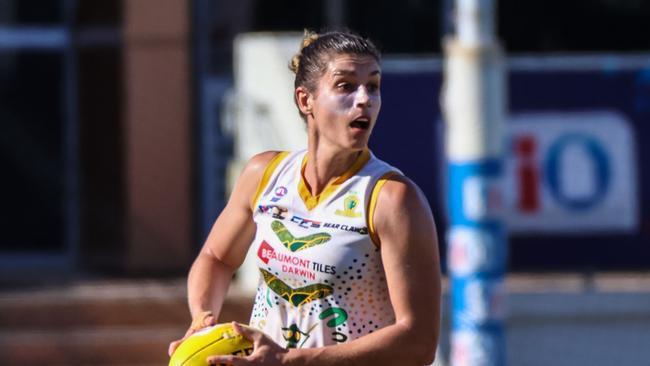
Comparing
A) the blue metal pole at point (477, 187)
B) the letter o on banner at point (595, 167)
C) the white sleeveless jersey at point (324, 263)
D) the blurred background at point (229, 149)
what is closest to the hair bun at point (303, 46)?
the white sleeveless jersey at point (324, 263)

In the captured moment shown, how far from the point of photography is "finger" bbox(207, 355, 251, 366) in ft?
11.8

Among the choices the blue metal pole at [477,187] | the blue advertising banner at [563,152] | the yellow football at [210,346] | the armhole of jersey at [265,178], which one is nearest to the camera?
the yellow football at [210,346]

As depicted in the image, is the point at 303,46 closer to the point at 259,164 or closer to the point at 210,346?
the point at 259,164

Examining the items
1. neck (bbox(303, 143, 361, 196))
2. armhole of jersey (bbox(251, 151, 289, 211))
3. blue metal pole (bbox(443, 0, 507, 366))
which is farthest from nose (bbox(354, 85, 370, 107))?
blue metal pole (bbox(443, 0, 507, 366))

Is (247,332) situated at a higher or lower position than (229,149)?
higher

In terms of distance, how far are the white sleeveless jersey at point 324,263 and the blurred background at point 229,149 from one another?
5765 mm

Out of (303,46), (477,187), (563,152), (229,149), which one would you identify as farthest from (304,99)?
(229,149)

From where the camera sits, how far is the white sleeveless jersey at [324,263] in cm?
371

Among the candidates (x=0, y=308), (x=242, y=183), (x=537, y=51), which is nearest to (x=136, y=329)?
(x=0, y=308)

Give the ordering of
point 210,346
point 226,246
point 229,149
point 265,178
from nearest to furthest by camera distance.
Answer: point 210,346 < point 265,178 < point 226,246 < point 229,149

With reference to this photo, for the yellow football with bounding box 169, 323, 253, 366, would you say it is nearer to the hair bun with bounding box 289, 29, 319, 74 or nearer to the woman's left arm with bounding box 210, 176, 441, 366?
the woman's left arm with bounding box 210, 176, 441, 366

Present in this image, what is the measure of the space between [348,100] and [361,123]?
6 centimetres

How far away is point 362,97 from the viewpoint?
12.3ft

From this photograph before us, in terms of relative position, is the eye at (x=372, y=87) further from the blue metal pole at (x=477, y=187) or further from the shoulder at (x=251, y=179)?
the blue metal pole at (x=477, y=187)
